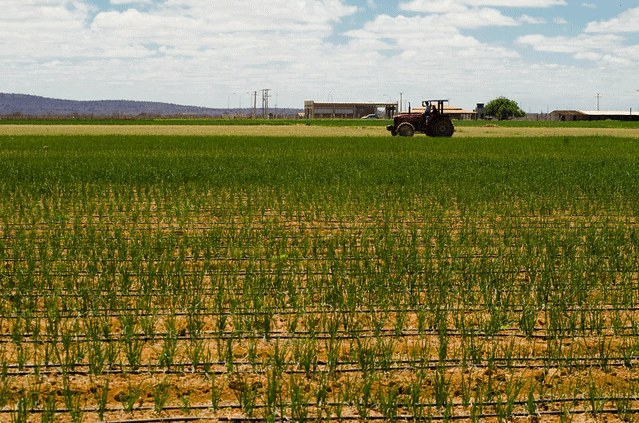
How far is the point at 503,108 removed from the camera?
531ft

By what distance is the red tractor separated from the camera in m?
44.4

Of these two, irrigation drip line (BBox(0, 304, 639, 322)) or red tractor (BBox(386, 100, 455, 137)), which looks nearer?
irrigation drip line (BBox(0, 304, 639, 322))

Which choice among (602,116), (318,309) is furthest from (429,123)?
(602,116)

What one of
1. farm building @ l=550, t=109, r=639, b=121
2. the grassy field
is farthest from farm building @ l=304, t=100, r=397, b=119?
the grassy field

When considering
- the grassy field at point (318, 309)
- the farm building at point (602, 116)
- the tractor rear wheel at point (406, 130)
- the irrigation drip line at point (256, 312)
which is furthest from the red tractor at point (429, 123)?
the farm building at point (602, 116)

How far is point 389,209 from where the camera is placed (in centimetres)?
1531

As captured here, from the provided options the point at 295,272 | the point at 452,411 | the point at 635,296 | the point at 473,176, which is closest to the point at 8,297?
the point at 295,272

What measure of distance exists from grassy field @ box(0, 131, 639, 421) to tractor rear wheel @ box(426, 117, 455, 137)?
92.9ft

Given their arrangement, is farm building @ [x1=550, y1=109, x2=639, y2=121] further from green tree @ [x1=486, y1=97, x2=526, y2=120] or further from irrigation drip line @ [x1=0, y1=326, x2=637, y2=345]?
irrigation drip line @ [x1=0, y1=326, x2=637, y2=345]

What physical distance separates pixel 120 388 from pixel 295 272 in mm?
3787

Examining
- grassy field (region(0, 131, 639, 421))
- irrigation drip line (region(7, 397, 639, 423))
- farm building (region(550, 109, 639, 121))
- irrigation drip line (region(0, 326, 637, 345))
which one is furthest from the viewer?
farm building (region(550, 109, 639, 121))

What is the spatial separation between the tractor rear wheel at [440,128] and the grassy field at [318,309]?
2831 centimetres

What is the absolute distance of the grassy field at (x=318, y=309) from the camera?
556 centimetres

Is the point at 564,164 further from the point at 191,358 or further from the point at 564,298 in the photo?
the point at 191,358
